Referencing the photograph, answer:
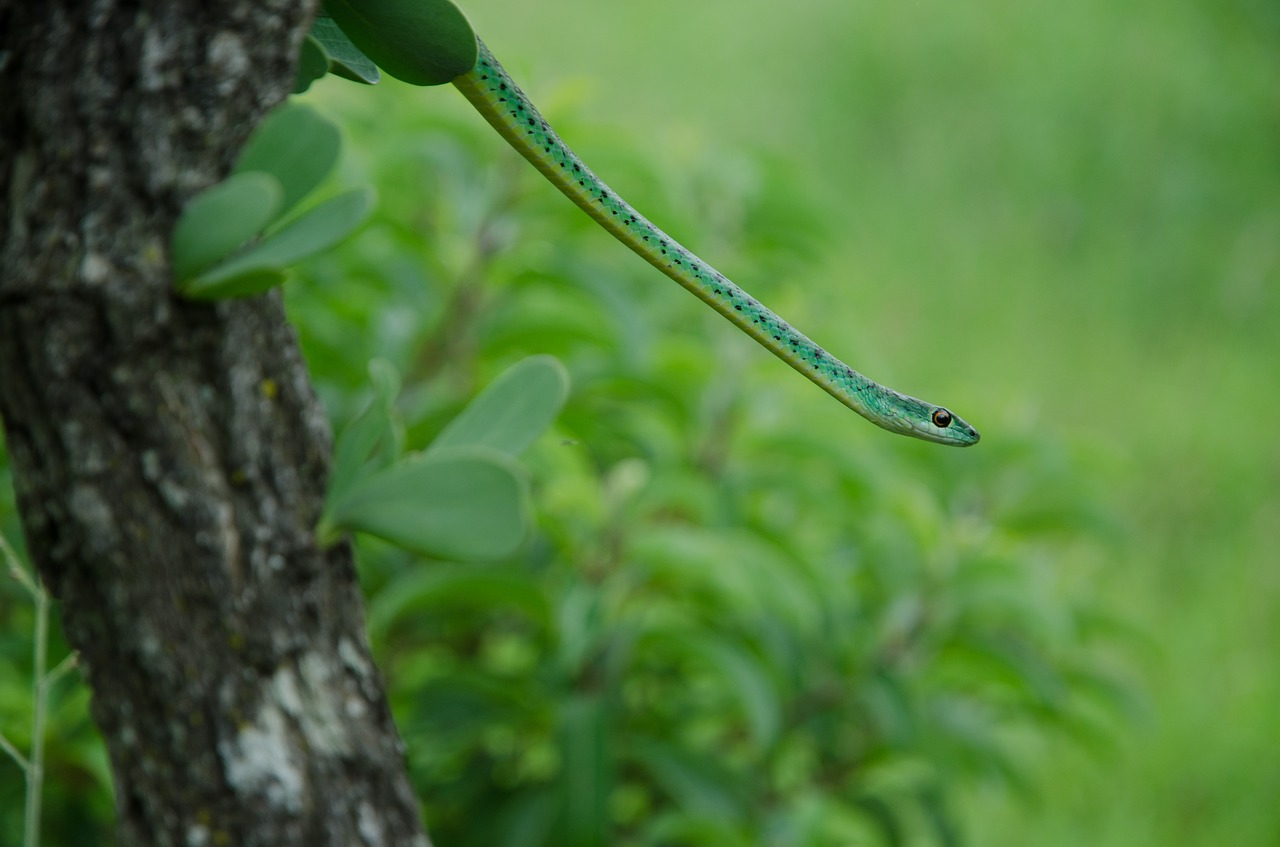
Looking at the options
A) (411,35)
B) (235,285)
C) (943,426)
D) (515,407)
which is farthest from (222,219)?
(943,426)

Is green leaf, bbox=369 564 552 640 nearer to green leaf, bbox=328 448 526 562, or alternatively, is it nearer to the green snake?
the green snake

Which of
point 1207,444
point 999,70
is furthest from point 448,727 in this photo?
point 999,70

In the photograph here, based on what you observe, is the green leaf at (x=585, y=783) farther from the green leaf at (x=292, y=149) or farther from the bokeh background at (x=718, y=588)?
the green leaf at (x=292, y=149)

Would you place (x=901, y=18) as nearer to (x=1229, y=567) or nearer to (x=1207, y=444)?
(x=1207, y=444)

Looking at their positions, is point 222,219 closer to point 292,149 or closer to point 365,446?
point 292,149

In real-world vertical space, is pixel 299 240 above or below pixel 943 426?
below
